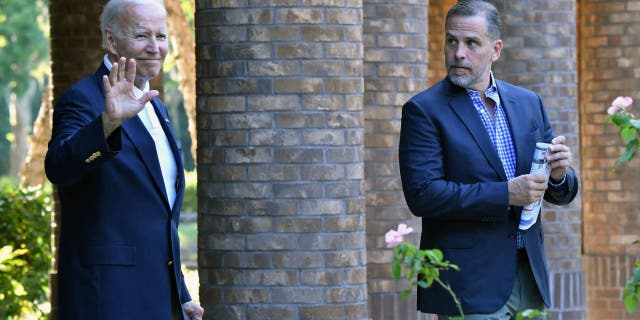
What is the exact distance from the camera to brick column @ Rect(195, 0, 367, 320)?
7305 millimetres

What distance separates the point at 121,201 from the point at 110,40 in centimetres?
56

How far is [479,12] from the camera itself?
18.9 feet

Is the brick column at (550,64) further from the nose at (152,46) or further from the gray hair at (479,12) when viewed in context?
the nose at (152,46)

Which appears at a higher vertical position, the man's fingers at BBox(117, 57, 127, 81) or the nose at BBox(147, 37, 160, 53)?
the nose at BBox(147, 37, 160, 53)

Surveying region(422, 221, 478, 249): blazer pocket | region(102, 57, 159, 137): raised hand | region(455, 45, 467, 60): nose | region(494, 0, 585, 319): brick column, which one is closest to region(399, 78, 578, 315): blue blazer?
region(422, 221, 478, 249): blazer pocket

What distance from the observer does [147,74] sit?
16.7 ft

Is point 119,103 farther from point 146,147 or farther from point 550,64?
point 550,64

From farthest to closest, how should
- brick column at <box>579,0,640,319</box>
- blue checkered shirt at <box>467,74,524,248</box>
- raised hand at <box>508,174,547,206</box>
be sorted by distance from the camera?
brick column at <box>579,0,640,319</box> < blue checkered shirt at <box>467,74,524,248</box> < raised hand at <box>508,174,547,206</box>

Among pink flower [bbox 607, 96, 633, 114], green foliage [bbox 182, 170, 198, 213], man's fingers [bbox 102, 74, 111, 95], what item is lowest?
green foliage [bbox 182, 170, 198, 213]

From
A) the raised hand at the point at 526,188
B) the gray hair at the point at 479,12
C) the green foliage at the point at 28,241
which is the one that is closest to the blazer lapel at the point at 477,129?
the raised hand at the point at 526,188

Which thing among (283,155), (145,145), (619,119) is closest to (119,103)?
(145,145)

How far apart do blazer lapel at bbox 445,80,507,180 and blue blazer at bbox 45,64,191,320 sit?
1245mm

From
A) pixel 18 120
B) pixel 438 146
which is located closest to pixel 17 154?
pixel 18 120

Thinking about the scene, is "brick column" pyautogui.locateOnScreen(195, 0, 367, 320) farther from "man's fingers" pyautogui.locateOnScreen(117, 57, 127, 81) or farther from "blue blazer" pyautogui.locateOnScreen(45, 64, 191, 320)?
"man's fingers" pyautogui.locateOnScreen(117, 57, 127, 81)
